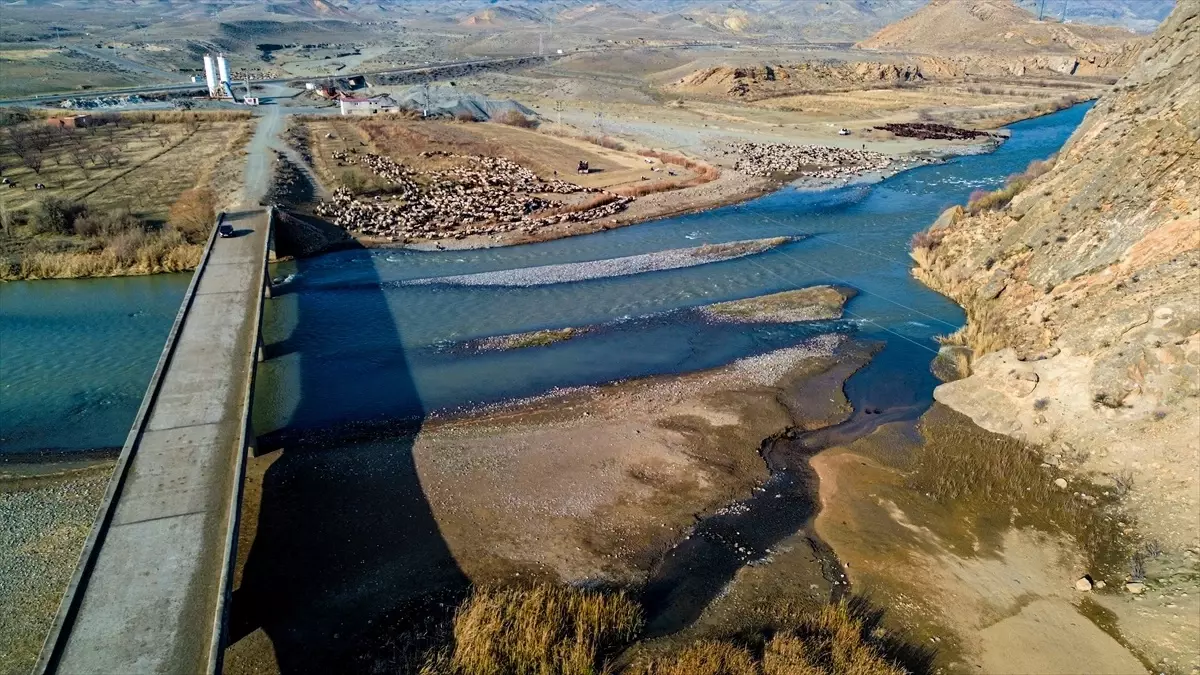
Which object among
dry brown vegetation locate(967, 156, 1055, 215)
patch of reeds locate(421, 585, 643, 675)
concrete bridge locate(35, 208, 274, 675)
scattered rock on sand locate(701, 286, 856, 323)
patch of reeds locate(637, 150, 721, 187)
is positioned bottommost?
patch of reeds locate(421, 585, 643, 675)

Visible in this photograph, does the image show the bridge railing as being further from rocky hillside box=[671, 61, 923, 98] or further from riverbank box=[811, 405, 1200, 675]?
rocky hillside box=[671, 61, 923, 98]

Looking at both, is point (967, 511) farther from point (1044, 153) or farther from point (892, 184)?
point (1044, 153)

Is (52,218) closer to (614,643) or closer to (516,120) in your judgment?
(614,643)

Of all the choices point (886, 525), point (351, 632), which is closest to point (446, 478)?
point (351, 632)

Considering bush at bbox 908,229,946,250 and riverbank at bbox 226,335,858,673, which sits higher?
bush at bbox 908,229,946,250

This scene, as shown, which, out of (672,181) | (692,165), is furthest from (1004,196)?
(692,165)

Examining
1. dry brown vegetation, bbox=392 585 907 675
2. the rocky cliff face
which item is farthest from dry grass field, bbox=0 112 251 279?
the rocky cliff face

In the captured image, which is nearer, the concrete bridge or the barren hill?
the concrete bridge
